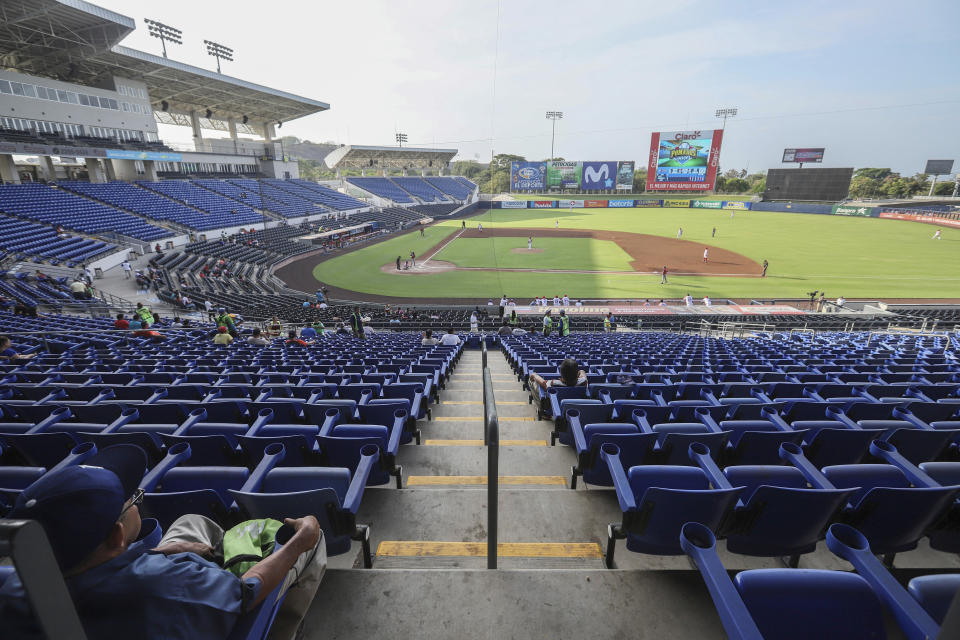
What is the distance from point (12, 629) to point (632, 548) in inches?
119

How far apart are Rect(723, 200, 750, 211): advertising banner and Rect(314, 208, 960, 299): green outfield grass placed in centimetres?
2138

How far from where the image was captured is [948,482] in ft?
9.66

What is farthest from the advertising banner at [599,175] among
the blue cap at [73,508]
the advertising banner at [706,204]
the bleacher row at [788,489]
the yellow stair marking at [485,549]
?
the blue cap at [73,508]

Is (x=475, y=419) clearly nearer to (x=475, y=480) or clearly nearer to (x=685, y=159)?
(x=475, y=480)

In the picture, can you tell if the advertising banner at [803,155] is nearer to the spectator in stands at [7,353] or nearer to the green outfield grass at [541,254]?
the green outfield grass at [541,254]

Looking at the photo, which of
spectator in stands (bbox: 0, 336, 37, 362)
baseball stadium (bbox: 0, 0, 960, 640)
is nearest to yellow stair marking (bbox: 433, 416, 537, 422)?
baseball stadium (bbox: 0, 0, 960, 640)

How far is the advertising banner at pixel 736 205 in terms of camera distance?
8212 centimetres

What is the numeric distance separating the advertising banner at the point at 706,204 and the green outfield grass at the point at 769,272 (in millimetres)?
23592

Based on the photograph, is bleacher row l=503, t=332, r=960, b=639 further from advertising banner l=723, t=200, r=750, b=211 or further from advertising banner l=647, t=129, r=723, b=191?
advertising banner l=647, t=129, r=723, b=191

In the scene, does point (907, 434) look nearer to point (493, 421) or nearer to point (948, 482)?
point (948, 482)

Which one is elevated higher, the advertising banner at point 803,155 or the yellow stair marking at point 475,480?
the advertising banner at point 803,155

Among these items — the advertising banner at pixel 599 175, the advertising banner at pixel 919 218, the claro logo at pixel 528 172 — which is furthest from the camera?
the claro logo at pixel 528 172

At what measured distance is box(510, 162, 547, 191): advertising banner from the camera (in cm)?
9612

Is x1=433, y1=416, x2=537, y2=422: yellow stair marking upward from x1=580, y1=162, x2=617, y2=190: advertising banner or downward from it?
downward
